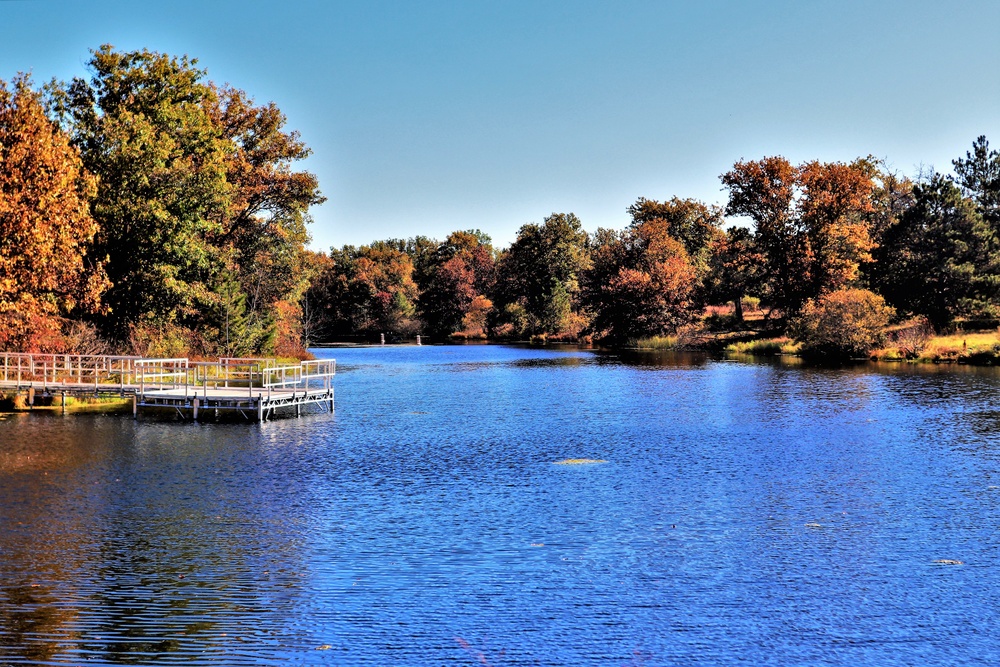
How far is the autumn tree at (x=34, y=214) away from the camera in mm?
41562

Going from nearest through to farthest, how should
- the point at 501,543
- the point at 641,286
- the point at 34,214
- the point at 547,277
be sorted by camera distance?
the point at 501,543 → the point at 34,214 → the point at 641,286 → the point at 547,277

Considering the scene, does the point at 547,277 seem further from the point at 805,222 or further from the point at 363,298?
the point at 805,222

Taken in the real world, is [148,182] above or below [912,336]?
above

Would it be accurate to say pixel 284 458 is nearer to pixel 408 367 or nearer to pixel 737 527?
pixel 737 527

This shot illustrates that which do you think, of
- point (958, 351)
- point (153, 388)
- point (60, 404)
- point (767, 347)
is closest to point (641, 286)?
point (767, 347)

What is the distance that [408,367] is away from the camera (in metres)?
83.9

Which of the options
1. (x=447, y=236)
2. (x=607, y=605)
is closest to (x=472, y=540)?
(x=607, y=605)

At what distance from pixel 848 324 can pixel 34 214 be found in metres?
66.7

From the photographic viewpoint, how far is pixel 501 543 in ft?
63.7

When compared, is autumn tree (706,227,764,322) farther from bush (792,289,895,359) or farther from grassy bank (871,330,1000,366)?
grassy bank (871,330,1000,366)

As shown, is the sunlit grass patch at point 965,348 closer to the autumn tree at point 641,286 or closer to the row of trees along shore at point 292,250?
the row of trees along shore at point 292,250

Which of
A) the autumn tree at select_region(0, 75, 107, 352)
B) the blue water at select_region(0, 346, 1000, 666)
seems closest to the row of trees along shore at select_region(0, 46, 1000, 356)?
the autumn tree at select_region(0, 75, 107, 352)

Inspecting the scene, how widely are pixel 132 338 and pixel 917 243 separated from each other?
70805mm

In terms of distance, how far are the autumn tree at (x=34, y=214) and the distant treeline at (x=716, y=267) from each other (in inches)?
2529
